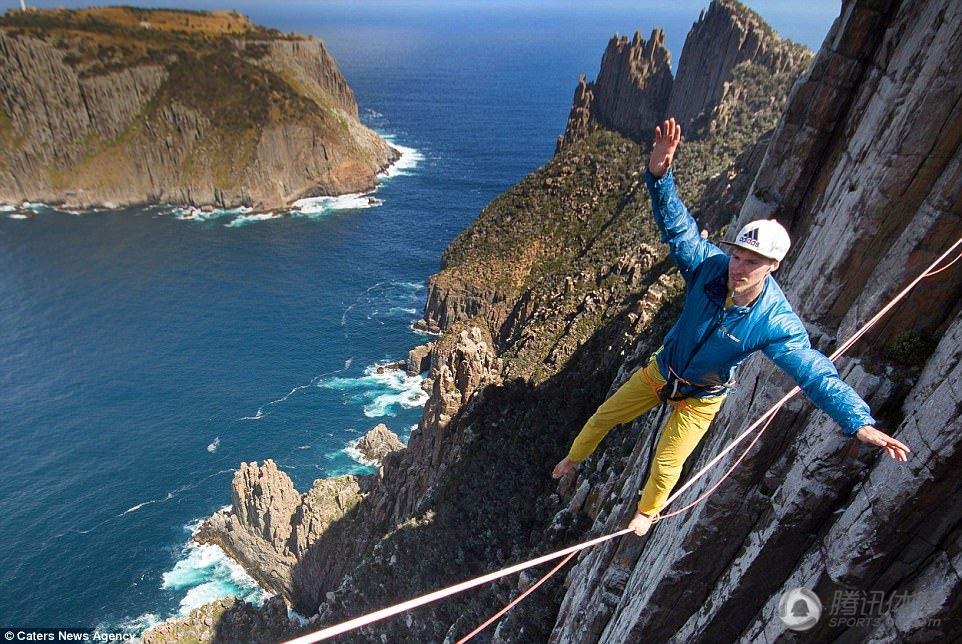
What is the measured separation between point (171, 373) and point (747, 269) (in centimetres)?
7603

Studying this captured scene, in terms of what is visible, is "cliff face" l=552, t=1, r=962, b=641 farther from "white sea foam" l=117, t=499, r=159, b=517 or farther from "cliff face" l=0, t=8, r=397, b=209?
"cliff face" l=0, t=8, r=397, b=209

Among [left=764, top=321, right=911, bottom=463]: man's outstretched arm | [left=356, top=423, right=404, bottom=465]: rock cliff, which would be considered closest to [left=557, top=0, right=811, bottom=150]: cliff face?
[left=356, top=423, right=404, bottom=465]: rock cliff

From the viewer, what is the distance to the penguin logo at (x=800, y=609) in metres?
8.20

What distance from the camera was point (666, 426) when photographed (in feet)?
31.3

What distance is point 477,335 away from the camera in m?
47.0

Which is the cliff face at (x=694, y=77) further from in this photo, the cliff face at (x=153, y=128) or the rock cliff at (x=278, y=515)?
the cliff face at (x=153, y=128)

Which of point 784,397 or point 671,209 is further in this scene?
point 784,397

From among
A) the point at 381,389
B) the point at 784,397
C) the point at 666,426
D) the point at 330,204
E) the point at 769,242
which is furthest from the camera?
the point at 330,204

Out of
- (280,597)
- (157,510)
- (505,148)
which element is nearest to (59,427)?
(157,510)

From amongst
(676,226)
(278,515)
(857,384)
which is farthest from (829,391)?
(278,515)

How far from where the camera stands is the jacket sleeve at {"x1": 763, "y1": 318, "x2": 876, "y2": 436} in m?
6.05

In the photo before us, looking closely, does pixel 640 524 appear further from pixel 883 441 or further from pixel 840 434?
pixel 883 441

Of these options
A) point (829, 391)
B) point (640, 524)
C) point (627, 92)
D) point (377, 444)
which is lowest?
point (377, 444)

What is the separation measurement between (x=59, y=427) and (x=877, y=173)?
73.4 m
